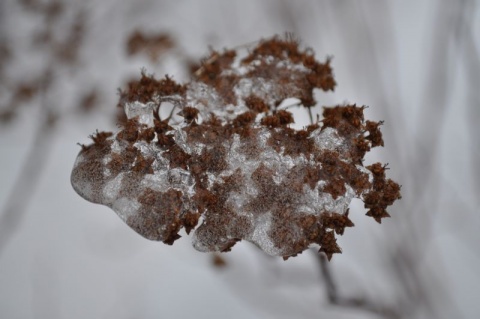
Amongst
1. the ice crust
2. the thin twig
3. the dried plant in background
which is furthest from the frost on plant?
the dried plant in background

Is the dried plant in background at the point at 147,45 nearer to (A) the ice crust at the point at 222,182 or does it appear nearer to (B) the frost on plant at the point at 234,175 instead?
(B) the frost on plant at the point at 234,175

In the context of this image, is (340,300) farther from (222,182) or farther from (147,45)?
(147,45)

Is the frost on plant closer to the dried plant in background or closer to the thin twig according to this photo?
the thin twig

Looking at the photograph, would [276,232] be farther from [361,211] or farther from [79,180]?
[361,211]

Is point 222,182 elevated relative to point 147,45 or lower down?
lower down

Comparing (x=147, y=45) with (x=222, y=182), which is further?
(x=147, y=45)

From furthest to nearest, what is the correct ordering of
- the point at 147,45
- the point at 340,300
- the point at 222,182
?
the point at 147,45, the point at 340,300, the point at 222,182

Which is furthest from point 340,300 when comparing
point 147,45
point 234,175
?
point 147,45

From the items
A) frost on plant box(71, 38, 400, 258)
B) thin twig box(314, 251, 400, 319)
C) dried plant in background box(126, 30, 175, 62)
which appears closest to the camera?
frost on plant box(71, 38, 400, 258)

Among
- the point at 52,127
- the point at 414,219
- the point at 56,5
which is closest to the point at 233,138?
the point at 414,219
